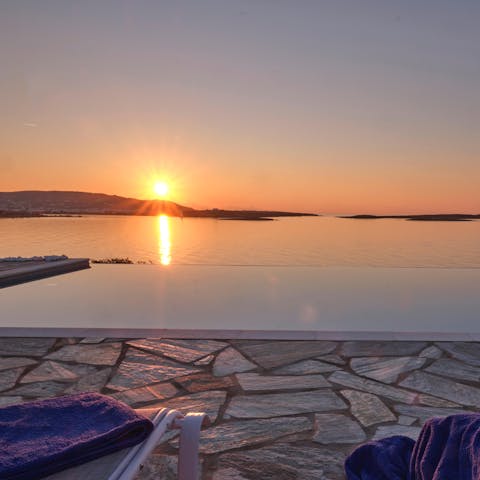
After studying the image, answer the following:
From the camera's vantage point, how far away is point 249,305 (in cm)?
621

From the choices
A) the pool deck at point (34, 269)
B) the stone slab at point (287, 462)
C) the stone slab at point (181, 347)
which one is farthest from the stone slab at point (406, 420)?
the pool deck at point (34, 269)

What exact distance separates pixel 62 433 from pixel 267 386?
1.94m

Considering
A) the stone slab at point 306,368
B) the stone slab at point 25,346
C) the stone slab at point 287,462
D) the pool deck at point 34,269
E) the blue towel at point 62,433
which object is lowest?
the stone slab at point 287,462

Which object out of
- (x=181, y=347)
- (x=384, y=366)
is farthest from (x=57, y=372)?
(x=384, y=366)

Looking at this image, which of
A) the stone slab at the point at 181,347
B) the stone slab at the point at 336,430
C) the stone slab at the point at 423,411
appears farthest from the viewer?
the stone slab at the point at 181,347

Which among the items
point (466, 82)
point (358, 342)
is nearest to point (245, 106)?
point (466, 82)

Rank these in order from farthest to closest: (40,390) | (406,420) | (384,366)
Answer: (384,366) → (40,390) → (406,420)

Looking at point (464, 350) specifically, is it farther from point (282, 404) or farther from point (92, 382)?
point (92, 382)

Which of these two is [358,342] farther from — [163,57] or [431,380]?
[163,57]

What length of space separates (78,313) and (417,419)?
4.21 m

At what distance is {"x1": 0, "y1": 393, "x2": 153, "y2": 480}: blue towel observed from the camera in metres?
1.21

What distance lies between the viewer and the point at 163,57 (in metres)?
8.73

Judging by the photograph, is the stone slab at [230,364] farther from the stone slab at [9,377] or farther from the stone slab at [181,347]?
the stone slab at [9,377]

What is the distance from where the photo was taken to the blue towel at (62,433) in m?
1.21
